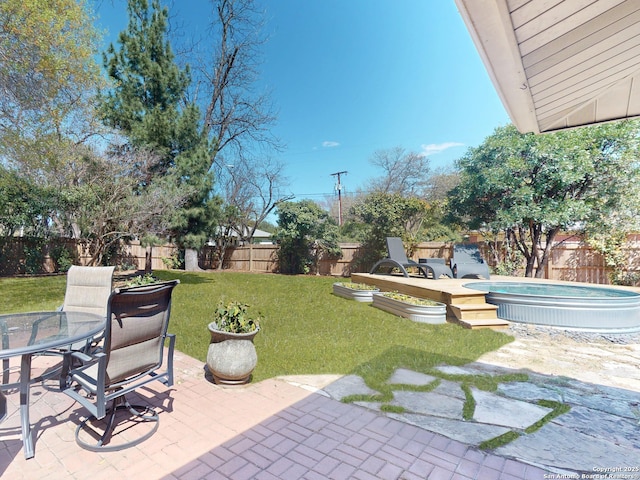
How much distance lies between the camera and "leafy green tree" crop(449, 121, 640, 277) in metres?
8.38

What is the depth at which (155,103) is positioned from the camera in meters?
10.9

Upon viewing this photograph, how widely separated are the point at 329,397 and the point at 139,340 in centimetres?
180

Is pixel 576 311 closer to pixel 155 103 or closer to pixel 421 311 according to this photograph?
pixel 421 311

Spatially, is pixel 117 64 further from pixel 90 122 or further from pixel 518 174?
pixel 518 174

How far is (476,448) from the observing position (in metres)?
2.29

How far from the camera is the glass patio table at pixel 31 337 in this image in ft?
7.13

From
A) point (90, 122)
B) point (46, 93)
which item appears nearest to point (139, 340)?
point (46, 93)

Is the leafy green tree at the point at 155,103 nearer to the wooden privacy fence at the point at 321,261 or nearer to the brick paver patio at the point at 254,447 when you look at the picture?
the wooden privacy fence at the point at 321,261

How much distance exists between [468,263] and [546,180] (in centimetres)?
313

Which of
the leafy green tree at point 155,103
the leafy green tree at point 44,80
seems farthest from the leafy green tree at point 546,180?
the leafy green tree at point 44,80

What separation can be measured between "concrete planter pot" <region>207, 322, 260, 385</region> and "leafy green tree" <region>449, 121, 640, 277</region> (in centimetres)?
872

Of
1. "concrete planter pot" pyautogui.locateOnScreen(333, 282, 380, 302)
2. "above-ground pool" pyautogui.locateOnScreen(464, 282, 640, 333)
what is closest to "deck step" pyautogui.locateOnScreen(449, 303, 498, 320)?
"above-ground pool" pyautogui.locateOnScreen(464, 282, 640, 333)

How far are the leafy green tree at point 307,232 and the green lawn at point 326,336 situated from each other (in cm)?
568

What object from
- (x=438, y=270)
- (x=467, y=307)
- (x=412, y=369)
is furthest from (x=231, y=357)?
(x=438, y=270)
